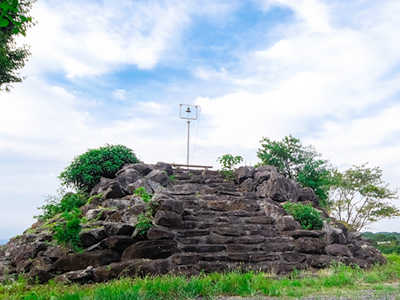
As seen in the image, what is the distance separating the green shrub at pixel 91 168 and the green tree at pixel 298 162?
7.49 metres

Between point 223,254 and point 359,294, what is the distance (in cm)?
316

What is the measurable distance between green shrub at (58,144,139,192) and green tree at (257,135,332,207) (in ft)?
24.6

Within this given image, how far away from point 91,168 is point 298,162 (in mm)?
9648

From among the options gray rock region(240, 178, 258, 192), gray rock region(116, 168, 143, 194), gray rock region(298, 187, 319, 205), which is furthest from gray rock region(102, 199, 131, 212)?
gray rock region(298, 187, 319, 205)

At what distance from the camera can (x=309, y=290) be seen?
221 inches

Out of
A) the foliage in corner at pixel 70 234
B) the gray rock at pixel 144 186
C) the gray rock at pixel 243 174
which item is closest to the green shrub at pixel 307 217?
the gray rock at pixel 243 174

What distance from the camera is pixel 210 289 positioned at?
17.0 ft

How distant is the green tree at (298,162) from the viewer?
14844 mm

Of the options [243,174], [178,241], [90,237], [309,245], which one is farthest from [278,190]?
[90,237]

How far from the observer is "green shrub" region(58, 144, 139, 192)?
1203cm

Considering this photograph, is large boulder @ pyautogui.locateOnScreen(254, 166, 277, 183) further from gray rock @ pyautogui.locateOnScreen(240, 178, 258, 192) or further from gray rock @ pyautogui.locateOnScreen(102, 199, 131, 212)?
gray rock @ pyautogui.locateOnScreen(102, 199, 131, 212)

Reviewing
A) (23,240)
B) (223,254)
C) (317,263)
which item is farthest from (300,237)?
(23,240)

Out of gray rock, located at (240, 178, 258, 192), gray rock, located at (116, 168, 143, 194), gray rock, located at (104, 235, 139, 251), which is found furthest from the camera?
gray rock, located at (240, 178, 258, 192)

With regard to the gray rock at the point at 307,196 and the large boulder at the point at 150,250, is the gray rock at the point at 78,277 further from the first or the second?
the gray rock at the point at 307,196
